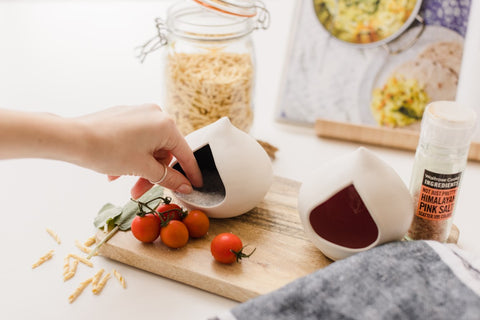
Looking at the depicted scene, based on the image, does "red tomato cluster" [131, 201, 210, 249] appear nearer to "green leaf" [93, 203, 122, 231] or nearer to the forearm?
"green leaf" [93, 203, 122, 231]

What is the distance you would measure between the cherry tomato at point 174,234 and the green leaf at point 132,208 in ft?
0.31

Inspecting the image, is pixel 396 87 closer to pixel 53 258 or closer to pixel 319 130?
pixel 319 130

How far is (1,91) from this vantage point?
1564mm

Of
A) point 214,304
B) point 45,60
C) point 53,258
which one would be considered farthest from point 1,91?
point 214,304

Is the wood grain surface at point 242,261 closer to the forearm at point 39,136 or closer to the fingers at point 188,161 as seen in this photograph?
the fingers at point 188,161

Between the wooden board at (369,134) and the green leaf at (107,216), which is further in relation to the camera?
the wooden board at (369,134)

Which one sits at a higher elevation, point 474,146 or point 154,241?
point 474,146

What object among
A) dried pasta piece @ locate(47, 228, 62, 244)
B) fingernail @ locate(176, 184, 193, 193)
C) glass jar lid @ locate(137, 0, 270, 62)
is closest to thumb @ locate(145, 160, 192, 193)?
fingernail @ locate(176, 184, 193, 193)

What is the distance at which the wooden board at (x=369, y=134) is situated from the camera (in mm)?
1295

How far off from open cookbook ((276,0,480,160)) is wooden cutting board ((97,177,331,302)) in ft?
1.42

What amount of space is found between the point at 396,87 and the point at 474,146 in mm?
245

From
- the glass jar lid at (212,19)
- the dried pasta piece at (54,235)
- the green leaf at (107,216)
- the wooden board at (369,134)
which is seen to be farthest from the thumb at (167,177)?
the wooden board at (369,134)

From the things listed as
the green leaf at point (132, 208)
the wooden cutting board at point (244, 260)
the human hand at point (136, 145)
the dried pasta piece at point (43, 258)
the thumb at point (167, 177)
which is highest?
the human hand at point (136, 145)

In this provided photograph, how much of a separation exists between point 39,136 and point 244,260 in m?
0.39
